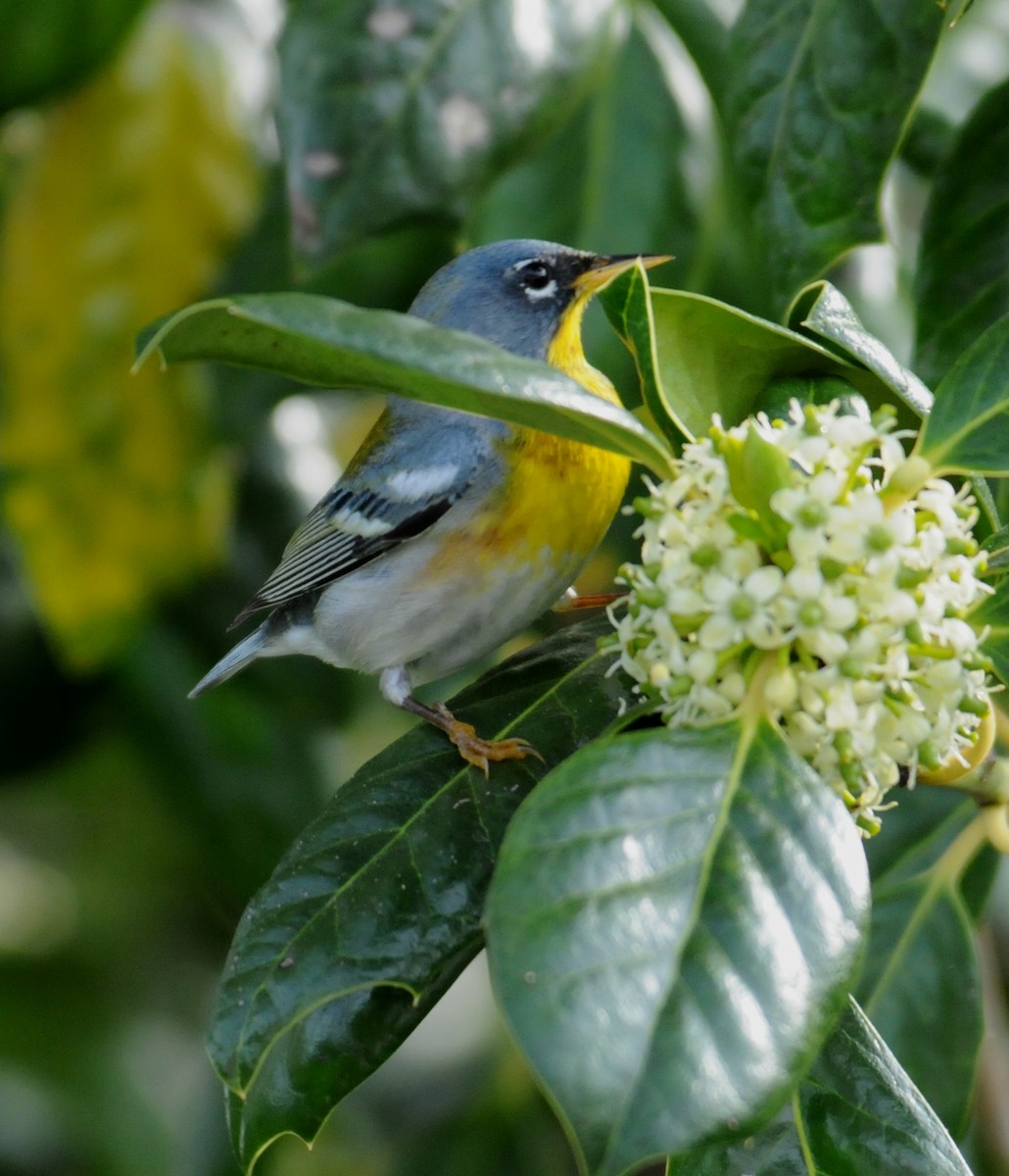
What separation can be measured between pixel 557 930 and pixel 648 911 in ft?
0.22

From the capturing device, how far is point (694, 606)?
3.68 ft

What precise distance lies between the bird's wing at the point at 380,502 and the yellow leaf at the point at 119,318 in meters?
0.43

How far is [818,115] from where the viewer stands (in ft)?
5.17

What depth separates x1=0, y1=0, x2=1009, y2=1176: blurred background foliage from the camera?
1859 millimetres

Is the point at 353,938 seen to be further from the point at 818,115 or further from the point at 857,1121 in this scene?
the point at 818,115

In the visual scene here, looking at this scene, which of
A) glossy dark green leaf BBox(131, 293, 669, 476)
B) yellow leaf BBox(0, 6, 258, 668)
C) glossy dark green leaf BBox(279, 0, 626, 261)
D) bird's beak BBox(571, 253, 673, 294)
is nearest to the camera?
glossy dark green leaf BBox(131, 293, 669, 476)

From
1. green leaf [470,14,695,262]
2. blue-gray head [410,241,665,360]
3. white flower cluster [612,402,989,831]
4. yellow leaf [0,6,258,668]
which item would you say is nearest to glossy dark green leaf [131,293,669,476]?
white flower cluster [612,402,989,831]

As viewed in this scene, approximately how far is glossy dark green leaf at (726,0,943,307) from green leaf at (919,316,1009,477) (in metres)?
0.34

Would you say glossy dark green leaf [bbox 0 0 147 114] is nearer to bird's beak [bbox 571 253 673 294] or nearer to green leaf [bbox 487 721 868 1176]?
bird's beak [bbox 571 253 673 294]

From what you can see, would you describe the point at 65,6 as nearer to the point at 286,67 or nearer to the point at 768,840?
the point at 286,67

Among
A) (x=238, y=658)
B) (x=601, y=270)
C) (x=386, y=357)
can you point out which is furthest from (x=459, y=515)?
(x=386, y=357)

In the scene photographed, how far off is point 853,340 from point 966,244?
620 mm

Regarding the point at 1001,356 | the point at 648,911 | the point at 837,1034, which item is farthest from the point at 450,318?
the point at 648,911

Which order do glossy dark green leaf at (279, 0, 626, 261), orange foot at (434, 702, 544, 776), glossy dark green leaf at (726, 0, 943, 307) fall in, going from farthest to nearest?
glossy dark green leaf at (279, 0, 626, 261)
glossy dark green leaf at (726, 0, 943, 307)
orange foot at (434, 702, 544, 776)
